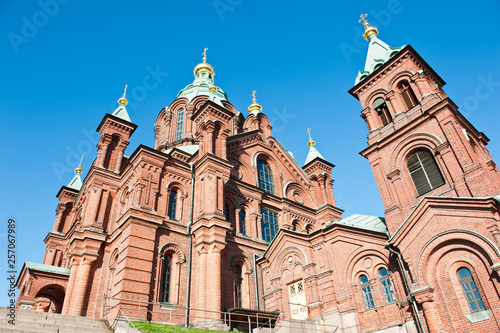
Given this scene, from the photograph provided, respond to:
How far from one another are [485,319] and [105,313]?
51.6 feet

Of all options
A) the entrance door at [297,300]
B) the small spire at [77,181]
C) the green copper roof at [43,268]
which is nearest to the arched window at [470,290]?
the entrance door at [297,300]

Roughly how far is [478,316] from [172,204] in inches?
605

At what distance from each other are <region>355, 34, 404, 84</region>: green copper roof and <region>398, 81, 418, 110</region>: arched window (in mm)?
2210

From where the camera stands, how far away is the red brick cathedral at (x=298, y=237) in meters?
12.9

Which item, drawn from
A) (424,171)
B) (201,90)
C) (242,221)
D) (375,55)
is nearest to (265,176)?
(242,221)

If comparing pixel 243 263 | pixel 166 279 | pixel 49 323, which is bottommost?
pixel 49 323

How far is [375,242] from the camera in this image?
1620 centimetres

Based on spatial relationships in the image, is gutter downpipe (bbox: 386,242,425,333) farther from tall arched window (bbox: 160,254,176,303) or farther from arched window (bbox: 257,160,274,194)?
arched window (bbox: 257,160,274,194)

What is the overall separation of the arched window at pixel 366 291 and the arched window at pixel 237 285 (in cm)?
683

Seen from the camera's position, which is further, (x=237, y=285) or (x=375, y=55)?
(x=375, y=55)

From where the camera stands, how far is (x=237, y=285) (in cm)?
1944

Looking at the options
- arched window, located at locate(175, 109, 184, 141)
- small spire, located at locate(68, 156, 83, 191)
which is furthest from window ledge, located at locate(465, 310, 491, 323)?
small spire, located at locate(68, 156, 83, 191)

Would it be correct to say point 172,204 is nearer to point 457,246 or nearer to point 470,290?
point 457,246

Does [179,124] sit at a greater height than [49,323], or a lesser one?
greater
